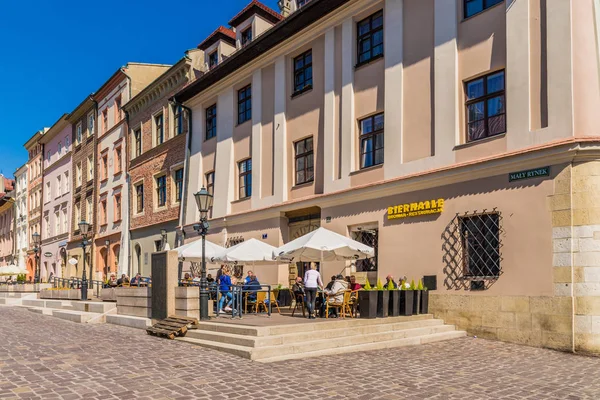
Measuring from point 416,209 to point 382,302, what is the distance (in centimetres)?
293

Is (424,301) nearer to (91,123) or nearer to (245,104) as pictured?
(245,104)

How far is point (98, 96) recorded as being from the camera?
1501 inches

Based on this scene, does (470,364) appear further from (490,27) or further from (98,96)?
(98,96)

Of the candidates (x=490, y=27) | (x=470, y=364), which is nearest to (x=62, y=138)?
(x=490, y=27)

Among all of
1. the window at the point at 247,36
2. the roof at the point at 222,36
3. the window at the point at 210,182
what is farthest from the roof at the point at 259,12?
the window at the point at 210,182

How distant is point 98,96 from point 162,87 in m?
10.6

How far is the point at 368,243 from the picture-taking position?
1730 cm

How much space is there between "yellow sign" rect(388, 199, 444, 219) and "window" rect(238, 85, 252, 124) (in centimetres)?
922

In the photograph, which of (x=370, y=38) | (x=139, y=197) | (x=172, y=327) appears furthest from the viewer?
(x=139, y=197)

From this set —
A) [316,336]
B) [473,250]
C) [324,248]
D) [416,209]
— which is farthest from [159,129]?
[316,336]

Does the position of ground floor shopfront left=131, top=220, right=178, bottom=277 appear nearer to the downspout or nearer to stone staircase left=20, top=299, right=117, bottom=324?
the downspout

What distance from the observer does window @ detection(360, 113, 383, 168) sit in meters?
17.5

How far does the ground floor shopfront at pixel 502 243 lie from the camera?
40.3ft

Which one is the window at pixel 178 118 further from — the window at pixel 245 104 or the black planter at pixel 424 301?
the black planter at pixel 424 301
